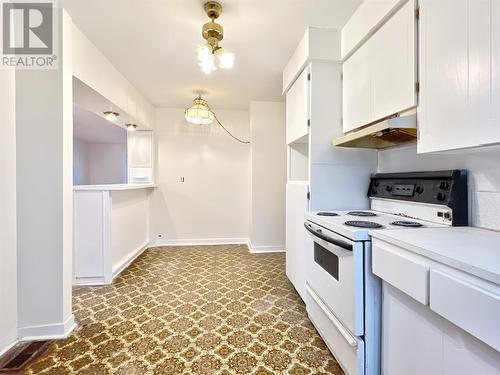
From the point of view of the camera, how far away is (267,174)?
4000mm

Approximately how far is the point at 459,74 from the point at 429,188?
70 centimetres

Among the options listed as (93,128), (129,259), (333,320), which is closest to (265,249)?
(129,259)

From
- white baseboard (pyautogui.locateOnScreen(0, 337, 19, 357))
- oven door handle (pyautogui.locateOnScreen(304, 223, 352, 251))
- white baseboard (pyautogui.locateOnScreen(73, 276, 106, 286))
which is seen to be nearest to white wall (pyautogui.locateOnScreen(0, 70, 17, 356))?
white baseboard (pyautogui.locateOnScreen(0, 337, 19, 357))

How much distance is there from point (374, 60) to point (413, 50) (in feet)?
1.15

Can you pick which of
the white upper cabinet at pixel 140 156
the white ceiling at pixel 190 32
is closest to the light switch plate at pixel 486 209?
the white ceiling at pixel 190 32

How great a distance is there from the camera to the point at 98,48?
2.38 m

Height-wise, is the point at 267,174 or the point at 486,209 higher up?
the point at 267,174

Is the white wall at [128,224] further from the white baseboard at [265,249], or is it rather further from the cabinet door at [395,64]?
the cabinet door at [395,64]

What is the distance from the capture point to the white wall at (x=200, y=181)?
4.36 m

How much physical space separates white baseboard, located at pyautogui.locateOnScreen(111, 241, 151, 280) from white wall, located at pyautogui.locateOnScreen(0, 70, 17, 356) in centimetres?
114

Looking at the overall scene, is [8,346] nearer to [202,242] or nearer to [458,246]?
[458,246]

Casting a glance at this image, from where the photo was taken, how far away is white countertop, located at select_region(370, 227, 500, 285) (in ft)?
2.47

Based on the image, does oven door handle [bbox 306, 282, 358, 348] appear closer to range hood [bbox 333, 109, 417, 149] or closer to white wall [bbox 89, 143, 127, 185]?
range hood [bbox 333, 109, 417, 149]

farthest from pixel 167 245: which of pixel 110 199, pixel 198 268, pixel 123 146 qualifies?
pixel 123 146
